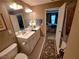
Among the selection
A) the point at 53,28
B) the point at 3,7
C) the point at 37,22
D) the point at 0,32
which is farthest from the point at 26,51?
the point at 53,28

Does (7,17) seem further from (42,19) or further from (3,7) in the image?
(42,19)

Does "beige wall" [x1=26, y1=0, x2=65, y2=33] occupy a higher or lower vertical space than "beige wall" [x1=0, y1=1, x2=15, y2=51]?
higher

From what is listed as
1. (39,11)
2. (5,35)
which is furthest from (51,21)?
(5,35)

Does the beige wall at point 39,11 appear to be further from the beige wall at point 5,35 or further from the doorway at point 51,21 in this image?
the beige wall at point 5,35

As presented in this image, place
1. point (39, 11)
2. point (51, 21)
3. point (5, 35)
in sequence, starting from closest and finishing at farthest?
point (5, 35) → point (39, 11) → point (51, 21)

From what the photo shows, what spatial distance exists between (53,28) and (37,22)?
6.71ft

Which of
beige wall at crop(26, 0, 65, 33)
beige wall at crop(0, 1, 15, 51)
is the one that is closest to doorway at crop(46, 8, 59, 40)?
beige wall at crop(26, 0, 65, 33)

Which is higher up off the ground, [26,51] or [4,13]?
[4,13]

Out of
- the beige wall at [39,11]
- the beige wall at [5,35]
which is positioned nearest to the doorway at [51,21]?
the beige wall at [39,11]

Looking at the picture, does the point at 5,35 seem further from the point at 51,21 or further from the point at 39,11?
the point at 51,21

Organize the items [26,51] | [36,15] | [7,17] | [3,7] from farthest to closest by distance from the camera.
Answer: [36,15], [26,51], [7,17], [3,7]

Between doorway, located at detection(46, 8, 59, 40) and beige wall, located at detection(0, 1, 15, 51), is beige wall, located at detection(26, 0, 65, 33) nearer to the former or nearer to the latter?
doorway, located at detection(46, 8, 59, 40)

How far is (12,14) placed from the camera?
87.0 inches

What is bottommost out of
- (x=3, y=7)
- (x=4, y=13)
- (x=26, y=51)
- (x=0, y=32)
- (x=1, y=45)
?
(x=26, y=51)
